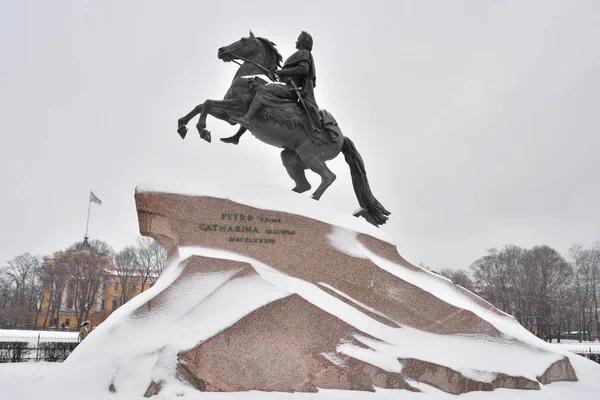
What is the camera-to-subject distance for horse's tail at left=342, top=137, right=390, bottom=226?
8367 millimetres

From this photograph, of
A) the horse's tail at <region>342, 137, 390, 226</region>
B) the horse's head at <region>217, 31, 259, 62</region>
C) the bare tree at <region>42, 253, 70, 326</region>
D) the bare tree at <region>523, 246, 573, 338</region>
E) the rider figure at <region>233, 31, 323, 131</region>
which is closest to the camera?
the rider figure at <region>233, 31, 323, 131</region>

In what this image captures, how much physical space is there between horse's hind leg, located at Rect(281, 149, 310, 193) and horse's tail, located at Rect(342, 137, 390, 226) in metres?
0.91

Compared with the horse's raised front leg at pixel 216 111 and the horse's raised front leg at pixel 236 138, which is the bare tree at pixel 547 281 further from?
the horse's raised front leg at pixel 216 111

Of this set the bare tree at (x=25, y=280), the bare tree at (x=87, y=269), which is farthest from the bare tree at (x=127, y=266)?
the bare tree at (x=25, y=280)

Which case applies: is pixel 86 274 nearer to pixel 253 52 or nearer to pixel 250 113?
pixel 253 52

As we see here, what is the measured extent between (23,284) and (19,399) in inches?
1840

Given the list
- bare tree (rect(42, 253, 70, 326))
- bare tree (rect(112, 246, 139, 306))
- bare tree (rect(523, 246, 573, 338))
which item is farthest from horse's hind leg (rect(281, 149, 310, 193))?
bare tree (rect(42, 253, 70, 326))

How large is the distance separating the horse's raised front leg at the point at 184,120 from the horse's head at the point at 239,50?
1105 mm

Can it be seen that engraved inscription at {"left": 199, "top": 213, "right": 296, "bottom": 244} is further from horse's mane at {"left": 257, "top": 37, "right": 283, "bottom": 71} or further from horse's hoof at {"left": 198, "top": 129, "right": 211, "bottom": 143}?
horse's mane at {"left": 257, "top": 37, "right": 283, "bottom": 71}

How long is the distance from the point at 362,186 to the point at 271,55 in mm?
2903

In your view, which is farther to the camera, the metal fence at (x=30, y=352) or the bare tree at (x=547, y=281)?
the bare tree at (x=547, y=281)

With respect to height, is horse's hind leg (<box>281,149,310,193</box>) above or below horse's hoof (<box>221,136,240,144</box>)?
below

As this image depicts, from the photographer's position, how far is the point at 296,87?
775 centimetres

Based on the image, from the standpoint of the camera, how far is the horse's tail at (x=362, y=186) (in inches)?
329
